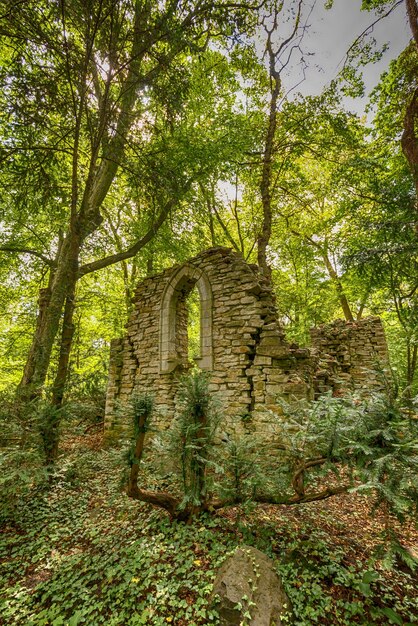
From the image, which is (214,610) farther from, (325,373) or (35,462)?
(325,373)

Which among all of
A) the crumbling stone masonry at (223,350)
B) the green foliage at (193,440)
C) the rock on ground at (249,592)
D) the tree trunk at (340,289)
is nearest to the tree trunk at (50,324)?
the crumbling stone masonry at (223,350)

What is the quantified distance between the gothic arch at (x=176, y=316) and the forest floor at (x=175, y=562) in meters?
2.95

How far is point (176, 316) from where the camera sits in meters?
7.18

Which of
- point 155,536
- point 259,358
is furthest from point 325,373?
point 155,536

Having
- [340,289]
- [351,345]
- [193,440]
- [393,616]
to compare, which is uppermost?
[340,289]

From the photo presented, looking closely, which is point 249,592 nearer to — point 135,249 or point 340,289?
point 135,249

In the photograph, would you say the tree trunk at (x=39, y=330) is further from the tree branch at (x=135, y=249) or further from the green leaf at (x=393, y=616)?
the green leaf at (x=393, y=616)

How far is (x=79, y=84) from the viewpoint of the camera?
15.1 feet

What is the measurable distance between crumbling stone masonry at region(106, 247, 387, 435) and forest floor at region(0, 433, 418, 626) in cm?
146

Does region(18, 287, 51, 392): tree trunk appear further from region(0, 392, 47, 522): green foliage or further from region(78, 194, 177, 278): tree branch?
region(0, 392, 47, 522): green foliage

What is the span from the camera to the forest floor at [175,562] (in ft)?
7.76

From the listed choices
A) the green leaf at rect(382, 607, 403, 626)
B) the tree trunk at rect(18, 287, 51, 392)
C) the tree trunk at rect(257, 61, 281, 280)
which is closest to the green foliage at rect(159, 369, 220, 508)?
the green leaf at rect(382, 607, 403, 626)

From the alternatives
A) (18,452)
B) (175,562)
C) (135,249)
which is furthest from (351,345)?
(18,452)

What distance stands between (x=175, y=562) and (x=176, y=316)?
5002mm
